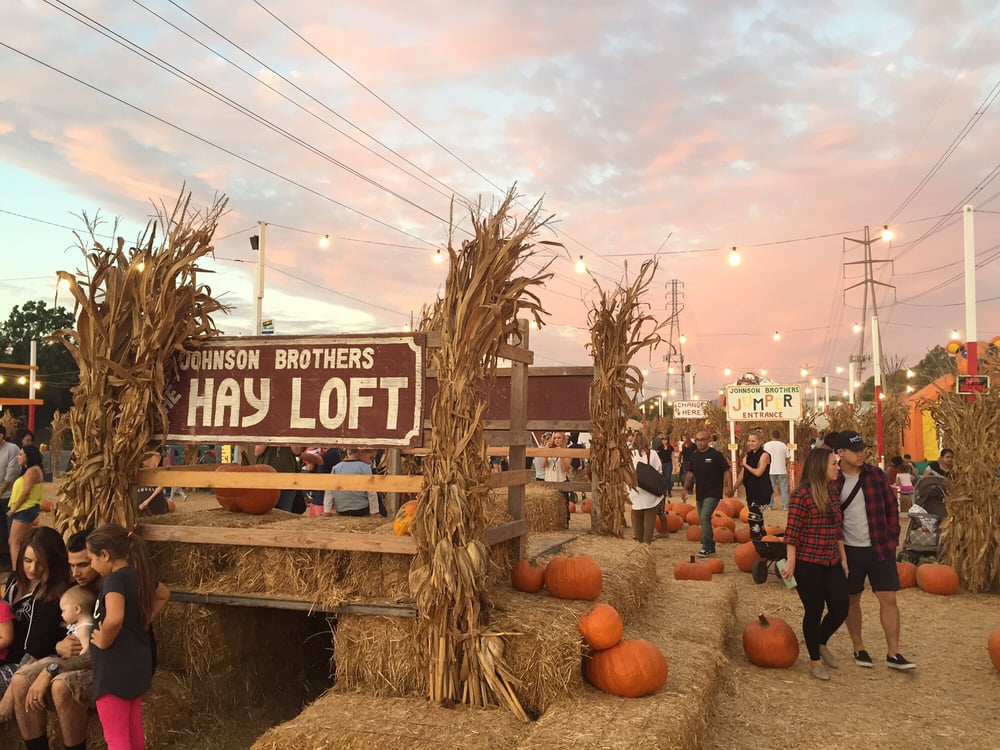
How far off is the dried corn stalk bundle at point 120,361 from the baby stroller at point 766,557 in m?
7.54

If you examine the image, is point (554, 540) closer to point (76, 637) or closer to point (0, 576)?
point (76, 637)

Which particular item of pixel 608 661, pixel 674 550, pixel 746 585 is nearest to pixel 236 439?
pixel 608 661

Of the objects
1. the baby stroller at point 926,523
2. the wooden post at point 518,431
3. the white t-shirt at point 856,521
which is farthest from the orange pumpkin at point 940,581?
the wooden post at point 518,431

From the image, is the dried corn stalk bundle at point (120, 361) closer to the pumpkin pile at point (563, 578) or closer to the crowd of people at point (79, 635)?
the crowd of people at point (79, 635)

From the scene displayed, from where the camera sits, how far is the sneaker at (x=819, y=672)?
598cm

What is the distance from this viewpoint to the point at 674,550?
1259 centimetres

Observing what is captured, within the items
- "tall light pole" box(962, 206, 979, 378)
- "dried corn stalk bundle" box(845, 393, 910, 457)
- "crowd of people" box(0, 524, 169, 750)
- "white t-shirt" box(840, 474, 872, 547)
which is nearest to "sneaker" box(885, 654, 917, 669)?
"white t-shirt" box(840, 474, 872, 547)

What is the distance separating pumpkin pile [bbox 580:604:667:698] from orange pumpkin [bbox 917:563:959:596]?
613cm

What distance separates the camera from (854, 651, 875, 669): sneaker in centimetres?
629

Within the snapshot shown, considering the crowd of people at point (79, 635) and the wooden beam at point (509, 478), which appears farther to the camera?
the wooden beam at point (509, 478)

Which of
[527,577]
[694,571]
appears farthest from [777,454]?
[527,577]

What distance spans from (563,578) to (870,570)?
9.07ft

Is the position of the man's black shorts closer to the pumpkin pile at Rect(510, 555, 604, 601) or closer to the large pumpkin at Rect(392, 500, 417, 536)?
the pumpkin pile at Rect(510, 555, 604, 601)

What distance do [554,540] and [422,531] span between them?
3542 millimetres
